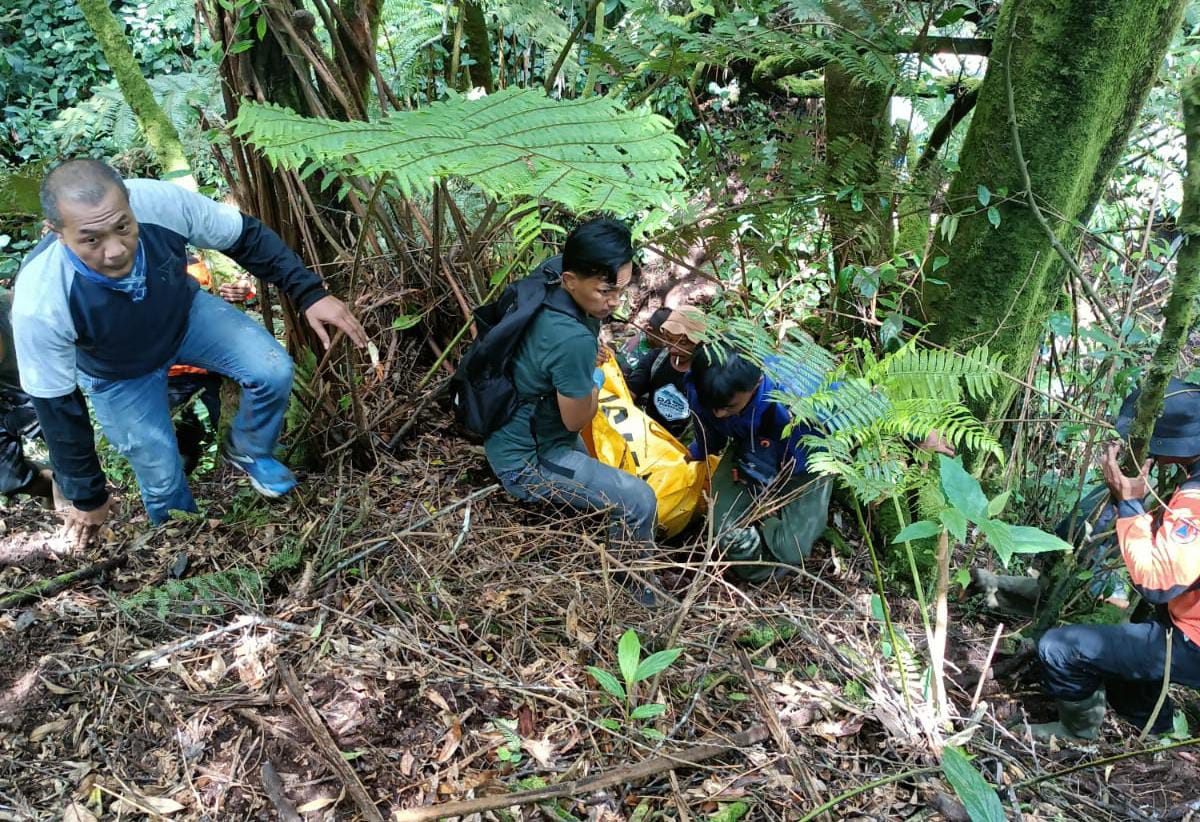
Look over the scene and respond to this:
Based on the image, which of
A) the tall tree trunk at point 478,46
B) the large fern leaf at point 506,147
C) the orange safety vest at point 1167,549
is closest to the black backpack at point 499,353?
the large fern leaf at point 506,147

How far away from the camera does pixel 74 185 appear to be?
7.91 feet

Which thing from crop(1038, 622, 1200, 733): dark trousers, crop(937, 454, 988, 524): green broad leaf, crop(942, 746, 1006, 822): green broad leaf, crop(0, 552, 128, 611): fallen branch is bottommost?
crop(1038, 622, 1200, 733): dark trousers

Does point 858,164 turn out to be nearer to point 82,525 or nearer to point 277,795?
point 277,795

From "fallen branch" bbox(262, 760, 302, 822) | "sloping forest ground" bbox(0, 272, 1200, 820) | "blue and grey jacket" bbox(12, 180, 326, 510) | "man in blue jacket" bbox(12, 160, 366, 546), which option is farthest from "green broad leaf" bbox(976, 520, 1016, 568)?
"blue and grey jacket" bbox(12, 180, 326, 510)

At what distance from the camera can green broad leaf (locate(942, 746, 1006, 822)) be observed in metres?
1.77

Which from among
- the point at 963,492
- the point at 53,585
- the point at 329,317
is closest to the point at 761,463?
the point at 963,492

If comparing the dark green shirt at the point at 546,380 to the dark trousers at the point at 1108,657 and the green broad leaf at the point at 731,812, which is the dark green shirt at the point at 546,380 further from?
the dark trousers at the point at 1108,657

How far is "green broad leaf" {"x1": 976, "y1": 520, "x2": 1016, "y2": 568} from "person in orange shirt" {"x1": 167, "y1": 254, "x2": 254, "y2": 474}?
321 cm

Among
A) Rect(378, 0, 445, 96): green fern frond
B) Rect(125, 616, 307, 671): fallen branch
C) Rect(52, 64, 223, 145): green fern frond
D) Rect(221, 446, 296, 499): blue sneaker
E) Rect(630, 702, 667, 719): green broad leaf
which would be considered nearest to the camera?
Rect(630, 702, 667, 719): green broad leaf

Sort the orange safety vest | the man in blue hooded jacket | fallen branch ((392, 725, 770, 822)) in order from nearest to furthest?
1. fallen branch ((392, 725, 770, 822))
2. the orange safety vest
3. the man in blue hooded jacket

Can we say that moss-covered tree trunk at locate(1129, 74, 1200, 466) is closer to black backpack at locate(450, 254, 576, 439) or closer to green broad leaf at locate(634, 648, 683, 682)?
green broad leaf at locate(634, 648, 683, 682)

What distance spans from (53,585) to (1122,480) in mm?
3889

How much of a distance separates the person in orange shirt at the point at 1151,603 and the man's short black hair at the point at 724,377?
1337mm

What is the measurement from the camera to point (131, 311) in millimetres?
2727
